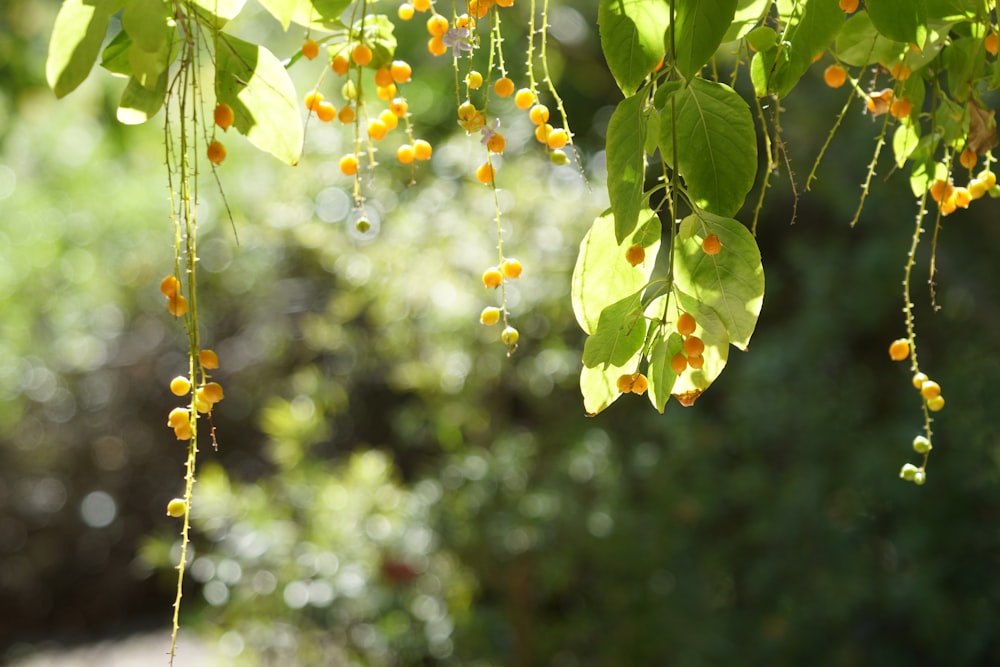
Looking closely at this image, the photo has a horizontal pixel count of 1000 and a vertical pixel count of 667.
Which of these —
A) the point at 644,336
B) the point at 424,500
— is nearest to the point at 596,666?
the point at 424,500

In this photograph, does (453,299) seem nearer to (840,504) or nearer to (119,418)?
(840,504)

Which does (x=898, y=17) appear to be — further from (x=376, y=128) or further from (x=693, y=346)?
(x=376, y=128)

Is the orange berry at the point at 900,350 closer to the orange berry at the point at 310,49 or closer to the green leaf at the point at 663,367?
the green leaf at the point at 663,367

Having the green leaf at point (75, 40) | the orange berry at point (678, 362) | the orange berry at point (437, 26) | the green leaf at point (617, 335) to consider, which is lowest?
the orange berry at point (678, 362)

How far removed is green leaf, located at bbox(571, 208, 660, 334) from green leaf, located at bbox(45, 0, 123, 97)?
0.29m

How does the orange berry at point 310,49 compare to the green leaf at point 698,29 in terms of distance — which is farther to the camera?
the orange berry at point 310,49

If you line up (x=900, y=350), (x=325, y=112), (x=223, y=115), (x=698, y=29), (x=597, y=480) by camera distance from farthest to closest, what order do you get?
(x=597, y=480), (x=900, y=350), (x=325, y=112), (x=223, y=115), (x=698, y=29)

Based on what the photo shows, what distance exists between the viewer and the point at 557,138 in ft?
2.24

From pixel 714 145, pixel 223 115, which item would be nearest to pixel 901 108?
pixel 714 145

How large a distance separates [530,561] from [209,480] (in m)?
0.80

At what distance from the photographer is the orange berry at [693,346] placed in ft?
1.82

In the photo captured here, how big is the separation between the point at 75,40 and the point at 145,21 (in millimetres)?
57

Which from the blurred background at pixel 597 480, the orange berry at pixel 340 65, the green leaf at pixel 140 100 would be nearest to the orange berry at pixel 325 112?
the orange berry at pixel 340 65

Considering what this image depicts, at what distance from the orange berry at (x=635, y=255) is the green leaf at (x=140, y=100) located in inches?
11.1
